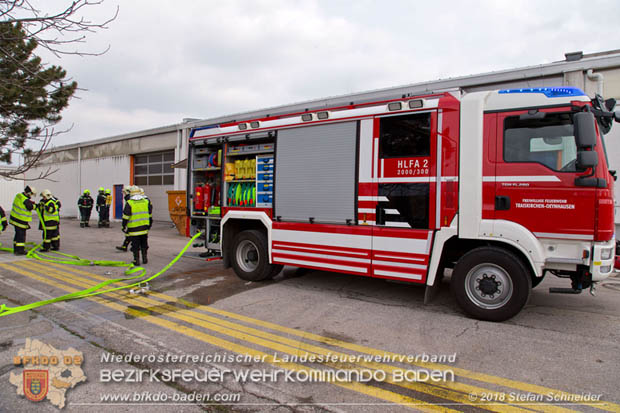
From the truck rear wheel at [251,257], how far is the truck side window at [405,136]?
272 cm

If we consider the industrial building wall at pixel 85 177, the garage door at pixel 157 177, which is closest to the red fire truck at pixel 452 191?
the garage door at pixel 157 177

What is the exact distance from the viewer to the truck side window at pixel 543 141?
14.1 ft

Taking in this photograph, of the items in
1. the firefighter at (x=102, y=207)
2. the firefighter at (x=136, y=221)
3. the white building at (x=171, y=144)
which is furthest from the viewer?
the firefighter at (x=102, y=207)

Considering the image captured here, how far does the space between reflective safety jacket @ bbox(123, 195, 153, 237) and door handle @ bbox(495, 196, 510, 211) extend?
22.1 feet

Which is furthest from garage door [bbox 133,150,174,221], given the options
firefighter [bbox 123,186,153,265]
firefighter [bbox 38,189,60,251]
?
firefighter [bbox 123,186,153,265]

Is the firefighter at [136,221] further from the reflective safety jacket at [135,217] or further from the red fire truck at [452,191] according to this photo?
the red fire truck at [452,191]

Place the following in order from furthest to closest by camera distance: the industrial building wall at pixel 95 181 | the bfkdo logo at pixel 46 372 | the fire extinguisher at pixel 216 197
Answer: the industrial building wall at pixel 95 181 → the fire extinguisher at pixel 216 197 → the bfkdo logo at pixel 46 372

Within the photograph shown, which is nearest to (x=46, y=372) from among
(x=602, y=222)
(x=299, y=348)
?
(x=299, y=348)

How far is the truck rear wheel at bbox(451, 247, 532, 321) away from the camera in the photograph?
4.41 meters

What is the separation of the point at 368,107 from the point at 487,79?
6.41m

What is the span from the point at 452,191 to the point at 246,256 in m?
3.89

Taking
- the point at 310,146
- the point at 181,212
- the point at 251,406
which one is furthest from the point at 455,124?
the point at 181,212

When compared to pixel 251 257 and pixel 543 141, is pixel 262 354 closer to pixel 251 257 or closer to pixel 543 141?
pixel 251 257

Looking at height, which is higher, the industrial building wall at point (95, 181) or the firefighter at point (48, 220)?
the industrial building wall at point (95, 181)
